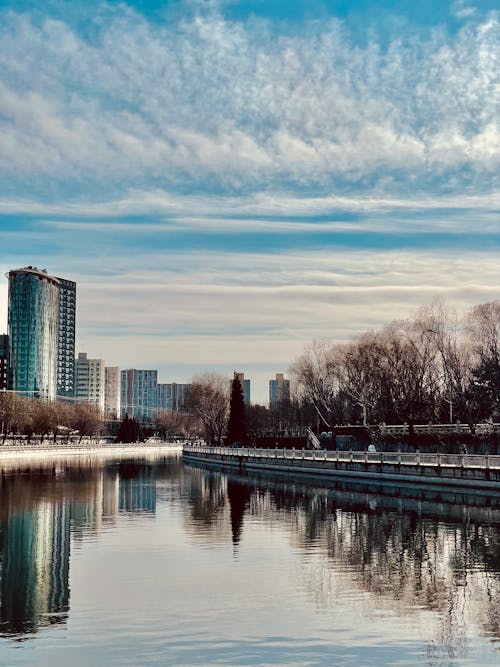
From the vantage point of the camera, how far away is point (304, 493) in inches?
1805

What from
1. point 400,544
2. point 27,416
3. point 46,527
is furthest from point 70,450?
point 400,544

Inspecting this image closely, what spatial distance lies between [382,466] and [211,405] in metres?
84.9

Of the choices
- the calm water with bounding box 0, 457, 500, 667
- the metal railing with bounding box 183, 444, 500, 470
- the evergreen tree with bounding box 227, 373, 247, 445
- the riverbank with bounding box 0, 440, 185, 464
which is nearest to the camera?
the calm water with bounding box 0, 457, 500, 667

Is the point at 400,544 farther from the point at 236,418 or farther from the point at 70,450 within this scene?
the point at 70,450

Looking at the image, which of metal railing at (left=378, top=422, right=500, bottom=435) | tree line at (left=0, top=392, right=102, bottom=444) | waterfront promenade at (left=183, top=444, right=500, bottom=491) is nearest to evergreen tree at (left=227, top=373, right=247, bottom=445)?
waterfront promenade at (left=183, top=444, right=500, bottom=491)

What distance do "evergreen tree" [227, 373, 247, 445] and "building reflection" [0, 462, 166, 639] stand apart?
121 feet

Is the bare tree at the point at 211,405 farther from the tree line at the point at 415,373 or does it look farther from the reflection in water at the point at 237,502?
the reflection in water at the point at 237,502

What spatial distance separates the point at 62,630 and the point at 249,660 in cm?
391

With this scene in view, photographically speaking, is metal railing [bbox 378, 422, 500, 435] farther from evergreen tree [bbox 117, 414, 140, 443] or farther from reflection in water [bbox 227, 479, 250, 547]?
evergreen tree [bbox 117, 414, 140, 443]

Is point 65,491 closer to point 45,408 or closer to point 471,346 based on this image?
point 471,346

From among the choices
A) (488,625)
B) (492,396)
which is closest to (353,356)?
(492,396)

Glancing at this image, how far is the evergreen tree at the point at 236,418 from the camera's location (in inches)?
3861

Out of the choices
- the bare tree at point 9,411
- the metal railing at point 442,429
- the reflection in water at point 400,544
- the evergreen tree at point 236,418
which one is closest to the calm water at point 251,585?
the reflection in water at point 400,544

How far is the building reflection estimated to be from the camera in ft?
54.8
